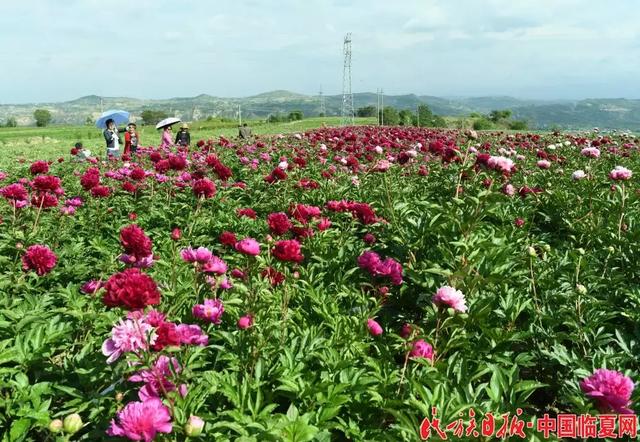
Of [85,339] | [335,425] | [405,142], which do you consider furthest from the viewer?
[405,142]

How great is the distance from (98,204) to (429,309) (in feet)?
13.1

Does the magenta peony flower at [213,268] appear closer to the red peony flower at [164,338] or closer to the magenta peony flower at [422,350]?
the red peony flower at [164,338]

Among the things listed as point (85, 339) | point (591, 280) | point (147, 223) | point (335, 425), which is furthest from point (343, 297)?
point (147, 223)

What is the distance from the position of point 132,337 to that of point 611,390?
5.25ft

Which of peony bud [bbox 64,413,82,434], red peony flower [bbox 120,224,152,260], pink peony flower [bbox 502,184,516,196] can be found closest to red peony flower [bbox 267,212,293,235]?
red peony flower [bbox 120,224,152,260]

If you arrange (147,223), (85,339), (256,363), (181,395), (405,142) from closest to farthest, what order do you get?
(181,395), (256,363), (85,339), (147,223), (405,142)

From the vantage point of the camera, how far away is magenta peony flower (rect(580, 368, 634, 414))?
1.55 metres

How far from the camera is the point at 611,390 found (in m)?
1.55

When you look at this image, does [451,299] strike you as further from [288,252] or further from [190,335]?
[190,335]

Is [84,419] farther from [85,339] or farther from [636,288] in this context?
[636,288]

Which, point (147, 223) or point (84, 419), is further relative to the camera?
point (147, 223)

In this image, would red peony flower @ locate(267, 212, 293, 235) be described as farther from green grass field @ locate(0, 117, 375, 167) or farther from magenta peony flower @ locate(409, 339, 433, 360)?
green grass field @ locate(0, 117, 375, 167)

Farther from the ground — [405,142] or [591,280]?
[405,142]

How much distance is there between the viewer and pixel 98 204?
5180 millimetres
